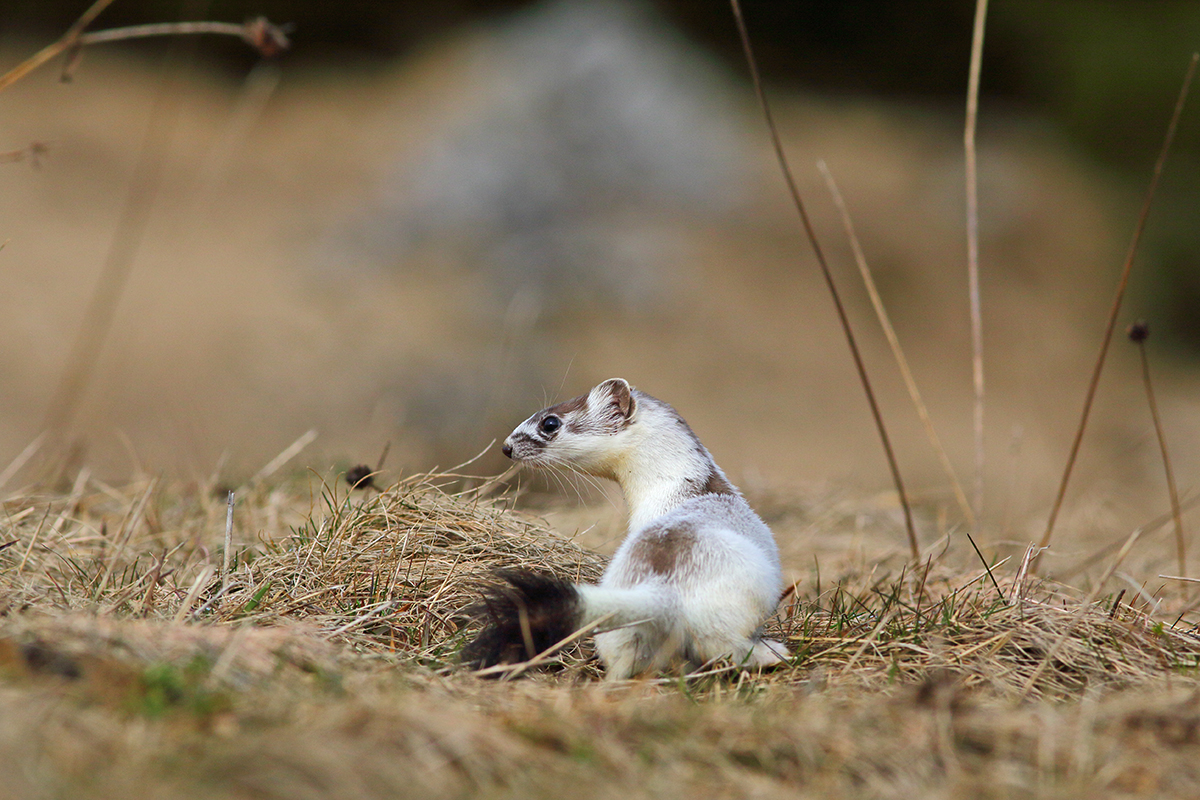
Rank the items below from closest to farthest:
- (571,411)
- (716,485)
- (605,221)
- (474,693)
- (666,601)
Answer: (474,693), (666,601), (716,485), (571,411), (605,221)

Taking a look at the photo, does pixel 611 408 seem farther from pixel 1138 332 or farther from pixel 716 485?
pixel 1138 332

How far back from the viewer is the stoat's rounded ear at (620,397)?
2006 mm

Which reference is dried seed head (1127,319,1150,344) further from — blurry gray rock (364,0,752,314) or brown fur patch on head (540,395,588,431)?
blurry gray rock (364,0,752,314)

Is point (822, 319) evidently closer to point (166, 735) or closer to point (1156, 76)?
point (1156, 76)

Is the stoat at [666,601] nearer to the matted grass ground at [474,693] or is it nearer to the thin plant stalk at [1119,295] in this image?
the matted grass ground at [474,693]

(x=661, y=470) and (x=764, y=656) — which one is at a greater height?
(x=661, y=470)

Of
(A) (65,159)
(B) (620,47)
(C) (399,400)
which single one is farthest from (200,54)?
(C) (399,400)

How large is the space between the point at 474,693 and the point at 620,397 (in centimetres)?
80

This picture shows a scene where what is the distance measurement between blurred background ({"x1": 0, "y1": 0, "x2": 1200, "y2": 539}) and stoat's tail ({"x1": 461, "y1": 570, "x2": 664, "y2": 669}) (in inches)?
205

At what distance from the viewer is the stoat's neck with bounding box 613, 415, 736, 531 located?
1.89 meters

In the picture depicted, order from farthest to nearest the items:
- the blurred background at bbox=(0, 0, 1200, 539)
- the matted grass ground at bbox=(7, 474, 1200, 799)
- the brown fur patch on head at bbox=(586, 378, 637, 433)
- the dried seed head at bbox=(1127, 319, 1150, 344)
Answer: the blurred background at bbox=(0, 0, 1200, 539), the dried seed head at bbox=(1127, 319, 1150, 344), the brown fur patch on head at bbox=(586, 378, 637, 433), the matted grass ground at bbox=(7, 474, 1200, 799)

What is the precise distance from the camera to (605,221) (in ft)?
31.9

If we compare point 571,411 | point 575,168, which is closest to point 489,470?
point 571,411

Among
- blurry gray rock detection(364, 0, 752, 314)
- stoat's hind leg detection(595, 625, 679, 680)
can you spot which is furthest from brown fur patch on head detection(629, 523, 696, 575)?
blurry gray rock detection(364, 0, 752, 314)
